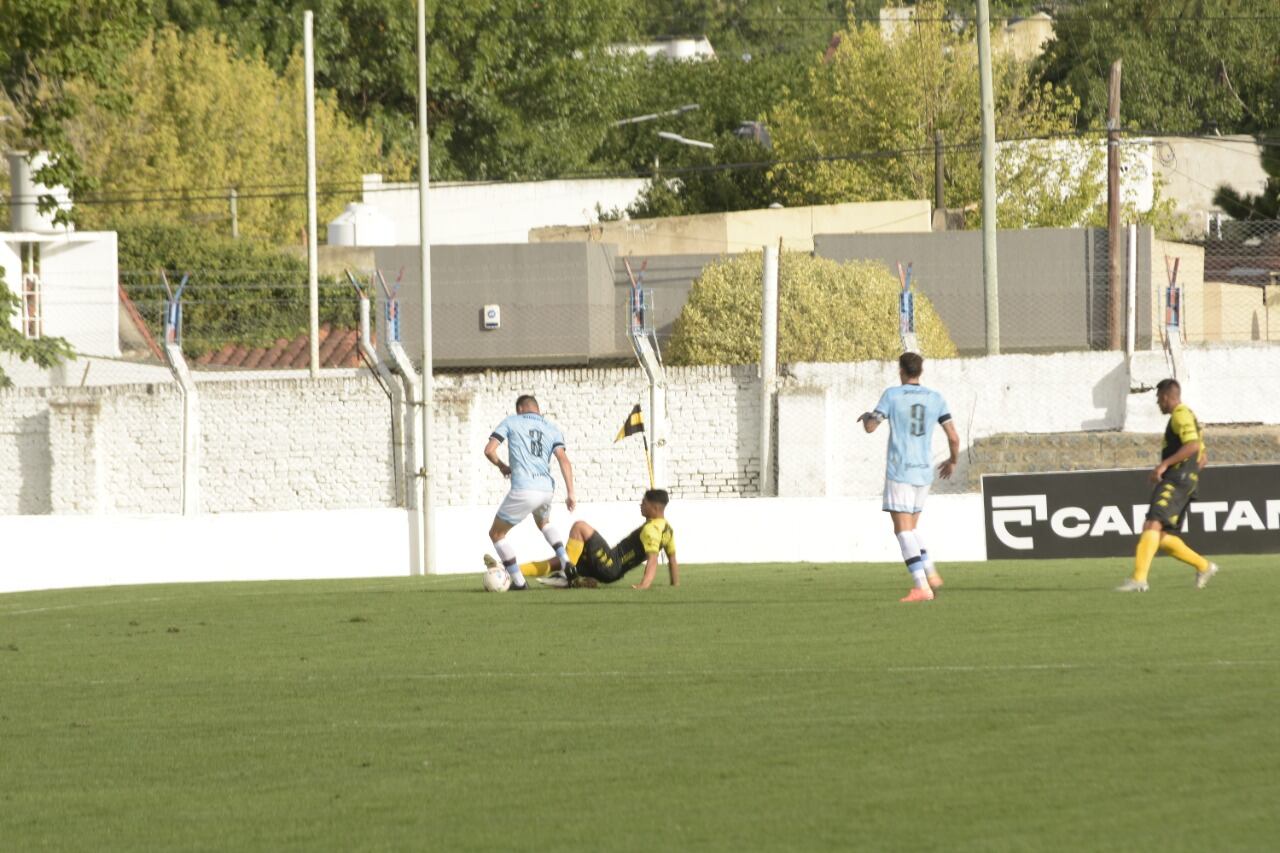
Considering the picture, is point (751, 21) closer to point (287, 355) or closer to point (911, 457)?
point (287, 355)

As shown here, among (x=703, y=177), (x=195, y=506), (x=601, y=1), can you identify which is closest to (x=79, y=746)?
(x=195, y=506)

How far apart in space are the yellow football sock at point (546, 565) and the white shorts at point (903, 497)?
3.21m

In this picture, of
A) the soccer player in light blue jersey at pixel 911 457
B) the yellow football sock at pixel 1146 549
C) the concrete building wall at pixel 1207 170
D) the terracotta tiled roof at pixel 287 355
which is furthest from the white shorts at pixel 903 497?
the concrete building wall at pixel 1207 170

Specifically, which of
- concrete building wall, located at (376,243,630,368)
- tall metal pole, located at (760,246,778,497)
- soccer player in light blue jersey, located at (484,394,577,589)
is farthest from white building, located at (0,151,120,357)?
soccer player in light blue jersey, located at (484,394,577,589)

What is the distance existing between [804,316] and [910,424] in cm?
1906

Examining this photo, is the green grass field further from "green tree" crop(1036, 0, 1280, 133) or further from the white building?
"green tree" crop(1036, 0, 1280, 133)

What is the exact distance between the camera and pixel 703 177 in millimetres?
63781

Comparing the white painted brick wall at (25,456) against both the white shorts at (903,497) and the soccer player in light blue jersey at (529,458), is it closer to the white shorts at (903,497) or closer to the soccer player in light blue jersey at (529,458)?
the soccer player in light blue jersey at (529,458)

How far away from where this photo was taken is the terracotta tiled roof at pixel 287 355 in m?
36.6

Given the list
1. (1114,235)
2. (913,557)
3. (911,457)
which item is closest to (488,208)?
(1114,235)

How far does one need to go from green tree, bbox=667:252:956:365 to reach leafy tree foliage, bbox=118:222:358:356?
676 centimetres

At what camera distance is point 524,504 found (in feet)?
55.0

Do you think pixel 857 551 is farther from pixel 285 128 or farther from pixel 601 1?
pixel 601 1

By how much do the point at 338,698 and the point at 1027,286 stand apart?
1195 inches
